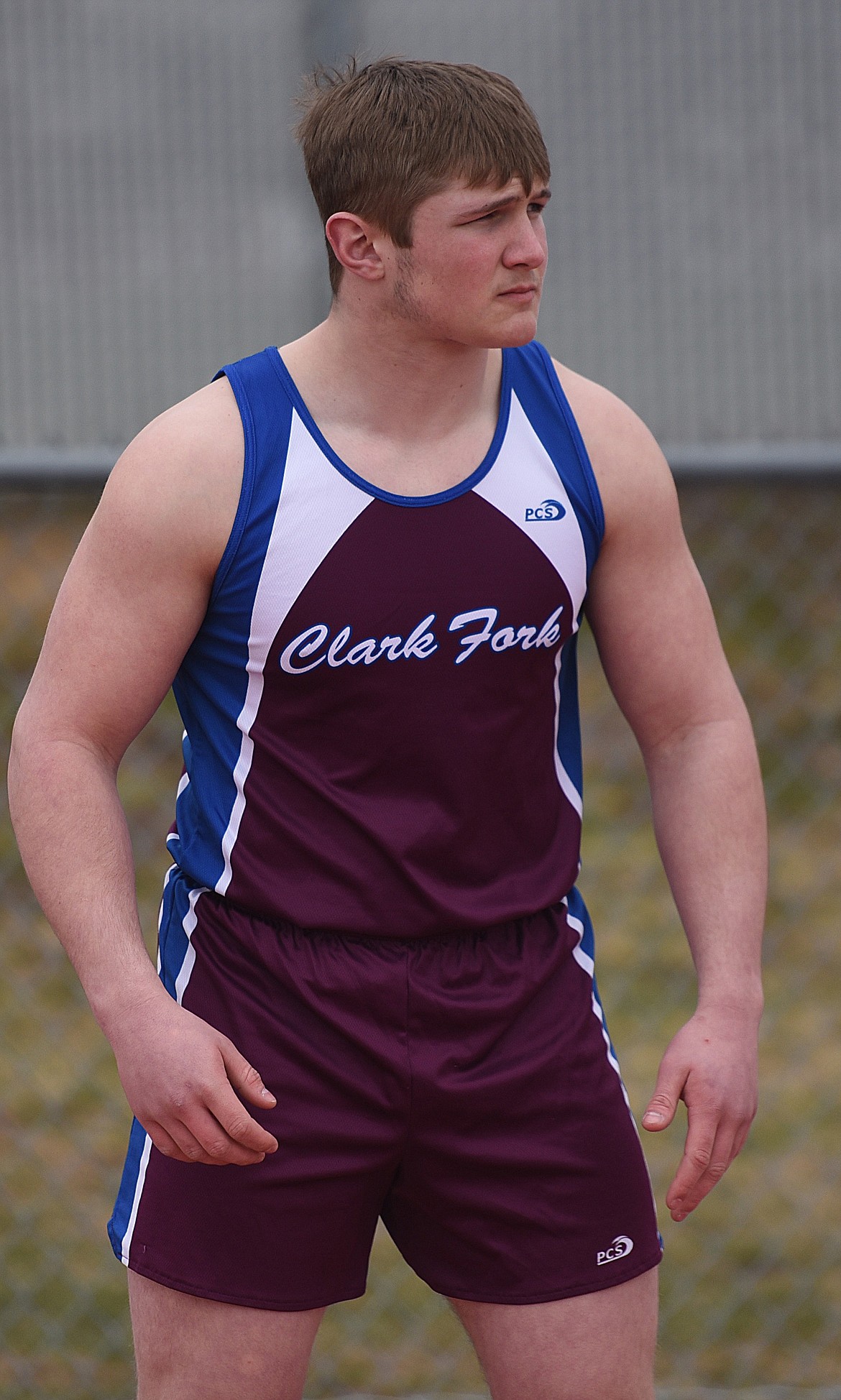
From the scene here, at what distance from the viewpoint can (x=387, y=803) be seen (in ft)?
6.41

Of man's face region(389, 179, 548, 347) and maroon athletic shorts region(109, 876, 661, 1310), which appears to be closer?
man's face region(389, 179, 548, 347)

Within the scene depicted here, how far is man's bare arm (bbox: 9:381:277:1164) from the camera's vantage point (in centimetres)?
180

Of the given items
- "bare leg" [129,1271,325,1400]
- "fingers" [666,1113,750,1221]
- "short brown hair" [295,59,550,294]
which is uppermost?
"short brown hair" [295,59,550,294]

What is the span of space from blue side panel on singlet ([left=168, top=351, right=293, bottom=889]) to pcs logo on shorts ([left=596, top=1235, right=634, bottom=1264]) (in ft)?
2.23

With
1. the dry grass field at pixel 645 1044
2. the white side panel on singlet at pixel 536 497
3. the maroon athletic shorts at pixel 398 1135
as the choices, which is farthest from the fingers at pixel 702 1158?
the white side panel on singlet at pixel 536 497

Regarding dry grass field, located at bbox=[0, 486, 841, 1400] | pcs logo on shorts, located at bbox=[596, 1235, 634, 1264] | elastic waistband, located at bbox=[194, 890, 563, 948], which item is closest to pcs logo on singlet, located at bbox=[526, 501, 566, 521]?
dry grass field, located at bbox=[0, 486, 841, 1400]

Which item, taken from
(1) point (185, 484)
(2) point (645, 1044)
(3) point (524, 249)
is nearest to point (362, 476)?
(1) point (185, 484)

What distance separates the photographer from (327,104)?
1.96m

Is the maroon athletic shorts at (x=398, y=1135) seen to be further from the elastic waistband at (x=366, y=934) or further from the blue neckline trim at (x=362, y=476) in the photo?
the blue neckline trim at (x=362, y=476)

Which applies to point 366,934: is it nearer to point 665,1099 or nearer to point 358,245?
point 665,1099

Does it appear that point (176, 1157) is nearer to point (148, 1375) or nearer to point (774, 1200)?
point (148, 1375)

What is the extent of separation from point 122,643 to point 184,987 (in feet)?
1.50

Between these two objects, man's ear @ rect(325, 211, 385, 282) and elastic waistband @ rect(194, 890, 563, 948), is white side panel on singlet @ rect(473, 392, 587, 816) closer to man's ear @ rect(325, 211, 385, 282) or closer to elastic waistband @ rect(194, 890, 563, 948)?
man's ear @ rect(325, 211, 385, 282)

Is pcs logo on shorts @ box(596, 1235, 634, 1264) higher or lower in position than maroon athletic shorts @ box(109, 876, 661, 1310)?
lower
